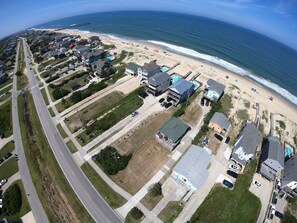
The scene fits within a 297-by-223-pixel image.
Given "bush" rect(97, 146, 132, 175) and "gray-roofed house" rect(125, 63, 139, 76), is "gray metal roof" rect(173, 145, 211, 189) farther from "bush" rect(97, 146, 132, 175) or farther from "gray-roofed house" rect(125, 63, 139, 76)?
"gray-roofed house" rect(125, 63, 139, 76)

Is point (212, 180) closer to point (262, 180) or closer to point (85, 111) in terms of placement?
point (262, 180)

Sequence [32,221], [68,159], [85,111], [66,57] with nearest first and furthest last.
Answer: [32,221] → [68,159] → [85,111] → [66,57]

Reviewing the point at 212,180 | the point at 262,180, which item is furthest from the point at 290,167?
the point at 212,180

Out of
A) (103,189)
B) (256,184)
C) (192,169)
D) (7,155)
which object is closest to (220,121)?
(256,184)

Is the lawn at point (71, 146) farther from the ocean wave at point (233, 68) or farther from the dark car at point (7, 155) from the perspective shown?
the ocean wave at point (233, 68)

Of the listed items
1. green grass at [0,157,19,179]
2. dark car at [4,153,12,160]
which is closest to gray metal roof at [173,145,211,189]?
green grass at [0,157,19,179]

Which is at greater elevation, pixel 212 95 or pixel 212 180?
pixel 212 95

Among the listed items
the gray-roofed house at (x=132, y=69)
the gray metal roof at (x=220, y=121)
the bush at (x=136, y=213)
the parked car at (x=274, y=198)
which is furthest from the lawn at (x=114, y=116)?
the parked car at (x=274, y=198)

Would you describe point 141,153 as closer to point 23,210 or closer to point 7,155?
point 23,210
